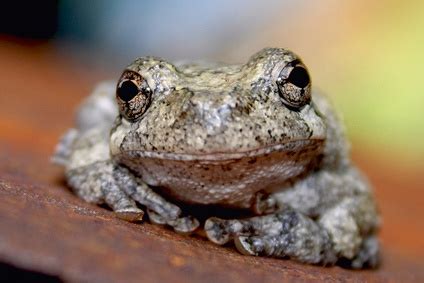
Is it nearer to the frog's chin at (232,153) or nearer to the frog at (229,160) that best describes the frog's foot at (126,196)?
the frog at (229,160)

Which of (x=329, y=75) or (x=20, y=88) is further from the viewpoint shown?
(x=329, y=75)

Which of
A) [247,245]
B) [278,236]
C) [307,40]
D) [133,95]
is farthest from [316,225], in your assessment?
[307,40]

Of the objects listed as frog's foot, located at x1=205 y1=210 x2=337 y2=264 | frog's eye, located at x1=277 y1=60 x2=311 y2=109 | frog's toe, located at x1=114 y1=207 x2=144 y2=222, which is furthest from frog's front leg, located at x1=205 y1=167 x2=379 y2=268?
frog's eye, located at x1=277 y1=60 x2=311 y2=109

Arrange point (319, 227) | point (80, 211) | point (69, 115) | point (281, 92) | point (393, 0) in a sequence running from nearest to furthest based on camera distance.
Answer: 1. point (80, 211)
2. point (281, 92)
3. point (319, 227)
4. point (69, 115)
5. point (393, 0)

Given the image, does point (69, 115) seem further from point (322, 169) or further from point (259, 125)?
point (259, 125)

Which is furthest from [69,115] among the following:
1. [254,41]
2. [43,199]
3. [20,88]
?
[254,41]

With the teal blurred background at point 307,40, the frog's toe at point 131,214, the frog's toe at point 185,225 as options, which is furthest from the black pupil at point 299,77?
the teal blurred background at point 307,40

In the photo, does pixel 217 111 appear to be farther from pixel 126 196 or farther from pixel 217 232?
pixel 126 196
